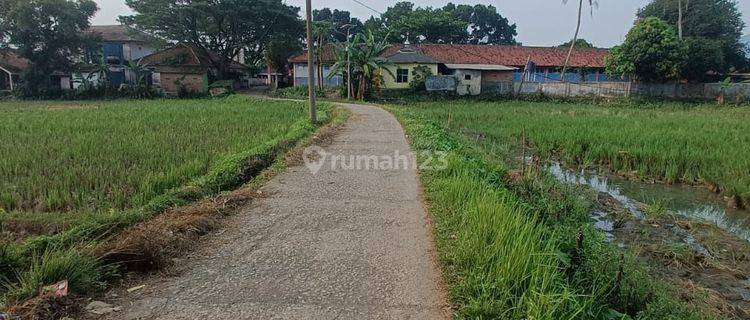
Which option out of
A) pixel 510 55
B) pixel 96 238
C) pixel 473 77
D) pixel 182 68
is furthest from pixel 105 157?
pixel 510 55

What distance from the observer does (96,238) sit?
4398 mm

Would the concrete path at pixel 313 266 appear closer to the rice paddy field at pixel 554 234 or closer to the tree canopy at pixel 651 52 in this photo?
the rice paddy field at pixel 554 234

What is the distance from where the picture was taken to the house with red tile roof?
32.6 meters

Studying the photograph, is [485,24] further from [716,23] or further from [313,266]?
[313,266]

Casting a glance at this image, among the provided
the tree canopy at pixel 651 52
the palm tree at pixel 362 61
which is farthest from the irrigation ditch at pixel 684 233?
the tree canopy at pixel 651 52

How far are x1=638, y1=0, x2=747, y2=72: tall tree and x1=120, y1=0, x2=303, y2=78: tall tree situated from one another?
29378mm

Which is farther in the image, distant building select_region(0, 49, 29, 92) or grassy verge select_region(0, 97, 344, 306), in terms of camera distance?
distant building select_region(0, 49, 29, 92)

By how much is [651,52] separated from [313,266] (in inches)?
1189

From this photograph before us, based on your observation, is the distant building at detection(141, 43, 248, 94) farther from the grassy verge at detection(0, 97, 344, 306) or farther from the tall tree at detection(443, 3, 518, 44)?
the tall tree at detection(443, 3, 518, 44)

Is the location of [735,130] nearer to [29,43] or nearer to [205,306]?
[205,306]

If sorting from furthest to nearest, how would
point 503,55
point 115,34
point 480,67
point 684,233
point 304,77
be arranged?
point 115,34
point 503,55
point 304,77
point 480,67
point 684,233

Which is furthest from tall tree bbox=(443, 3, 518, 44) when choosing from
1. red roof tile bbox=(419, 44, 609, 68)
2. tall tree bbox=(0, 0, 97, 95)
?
tall tree bbox=(0, 0, 97, 95)

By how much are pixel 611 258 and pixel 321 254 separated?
276 centimetres

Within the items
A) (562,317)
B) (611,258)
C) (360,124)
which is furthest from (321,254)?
(360,124)
